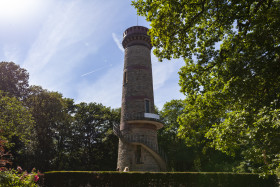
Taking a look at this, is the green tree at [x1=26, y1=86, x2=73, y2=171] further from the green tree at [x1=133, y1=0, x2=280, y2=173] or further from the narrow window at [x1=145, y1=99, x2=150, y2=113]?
the green tree at [x1=133, y1=0, x2=280, y2=173]

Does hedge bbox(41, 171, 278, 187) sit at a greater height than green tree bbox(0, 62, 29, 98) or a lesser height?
lesser

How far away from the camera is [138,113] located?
19.4 m

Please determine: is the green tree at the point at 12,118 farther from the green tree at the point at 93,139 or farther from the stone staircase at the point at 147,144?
the green tree at the point at 93,139

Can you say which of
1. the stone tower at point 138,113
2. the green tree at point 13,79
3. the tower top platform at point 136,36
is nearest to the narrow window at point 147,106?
the stone tower at point 138,113

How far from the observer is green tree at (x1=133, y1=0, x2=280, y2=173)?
25.1 ft

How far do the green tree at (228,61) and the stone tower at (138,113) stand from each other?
927 cm

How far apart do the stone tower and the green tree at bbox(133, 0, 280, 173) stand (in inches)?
365

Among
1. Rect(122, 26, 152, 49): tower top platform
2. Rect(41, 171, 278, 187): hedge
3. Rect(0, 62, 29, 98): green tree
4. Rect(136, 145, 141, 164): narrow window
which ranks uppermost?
Rect(122, 26, 152, 49): tower top platform

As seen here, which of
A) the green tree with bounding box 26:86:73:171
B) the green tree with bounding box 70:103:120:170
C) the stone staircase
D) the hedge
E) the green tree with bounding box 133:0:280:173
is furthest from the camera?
the green tree with bounding box 70:103:120:170

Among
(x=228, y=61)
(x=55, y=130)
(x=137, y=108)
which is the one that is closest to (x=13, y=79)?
(x=55, y=130)

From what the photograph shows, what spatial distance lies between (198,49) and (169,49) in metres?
1.47

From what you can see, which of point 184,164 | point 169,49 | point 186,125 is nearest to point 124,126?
point 186,125

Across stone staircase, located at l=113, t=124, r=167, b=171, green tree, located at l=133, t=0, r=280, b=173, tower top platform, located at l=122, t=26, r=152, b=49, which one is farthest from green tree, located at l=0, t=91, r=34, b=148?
green tree, located at l=133, t=0, r=280, b=173

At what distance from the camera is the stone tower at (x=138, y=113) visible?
1856 cm
